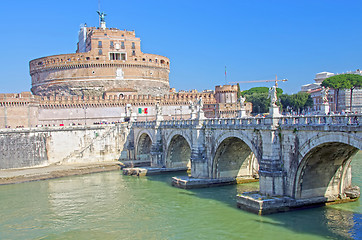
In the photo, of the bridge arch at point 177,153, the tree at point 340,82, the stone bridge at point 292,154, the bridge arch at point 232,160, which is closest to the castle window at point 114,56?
the bridge arch at point 177,153

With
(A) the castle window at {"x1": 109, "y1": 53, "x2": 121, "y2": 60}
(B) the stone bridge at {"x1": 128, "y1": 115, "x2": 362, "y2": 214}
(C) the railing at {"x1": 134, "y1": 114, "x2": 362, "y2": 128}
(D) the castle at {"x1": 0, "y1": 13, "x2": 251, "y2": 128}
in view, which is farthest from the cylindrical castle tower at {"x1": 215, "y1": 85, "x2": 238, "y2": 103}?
(B) the stone bridge at {"x1": 128, "y1": 115, "x2": 362, "y2": 214}

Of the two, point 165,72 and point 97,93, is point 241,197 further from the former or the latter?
point 165,72

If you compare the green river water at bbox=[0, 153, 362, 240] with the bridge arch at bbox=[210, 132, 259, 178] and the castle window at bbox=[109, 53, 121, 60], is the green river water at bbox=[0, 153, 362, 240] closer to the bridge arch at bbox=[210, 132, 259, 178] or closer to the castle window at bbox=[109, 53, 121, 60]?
the bridge arch at bbox=[210, 132, 259, 178]

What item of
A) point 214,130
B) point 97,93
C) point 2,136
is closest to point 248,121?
point 214,130

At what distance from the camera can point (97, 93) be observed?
58.9 meters

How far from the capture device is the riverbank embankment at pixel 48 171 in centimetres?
3306

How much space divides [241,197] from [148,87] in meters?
43.0

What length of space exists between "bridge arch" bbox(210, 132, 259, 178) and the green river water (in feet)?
4.52

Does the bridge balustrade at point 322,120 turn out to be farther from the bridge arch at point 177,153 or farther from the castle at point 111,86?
the castle at point 111,86

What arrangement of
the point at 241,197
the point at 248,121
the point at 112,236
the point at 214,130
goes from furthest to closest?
1. the point at 214,130
2. the point at 248,121
3. the point at 241,197
4. the point at 112,236

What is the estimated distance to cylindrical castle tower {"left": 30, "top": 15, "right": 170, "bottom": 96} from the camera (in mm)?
58375

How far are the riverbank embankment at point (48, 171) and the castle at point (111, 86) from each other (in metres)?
12.3

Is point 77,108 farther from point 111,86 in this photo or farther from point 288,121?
point 288,121

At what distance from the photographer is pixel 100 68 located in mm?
58531
